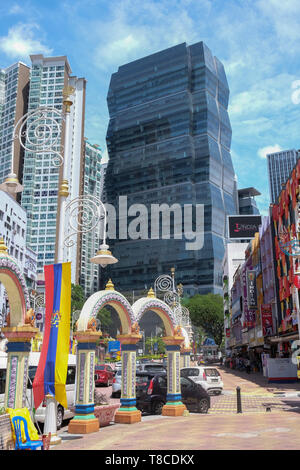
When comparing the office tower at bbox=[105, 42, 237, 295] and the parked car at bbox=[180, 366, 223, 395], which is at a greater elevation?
the office tower at bbox=[105, 42, 237, 295]

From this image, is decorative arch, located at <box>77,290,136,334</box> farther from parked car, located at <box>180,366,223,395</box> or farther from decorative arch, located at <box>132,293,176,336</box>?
parked car, located at <box>180,366,223,395</box>

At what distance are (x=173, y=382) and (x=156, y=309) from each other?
10.3 feet

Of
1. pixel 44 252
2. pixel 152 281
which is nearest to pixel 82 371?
pixel 44 252

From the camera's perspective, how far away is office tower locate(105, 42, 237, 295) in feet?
416

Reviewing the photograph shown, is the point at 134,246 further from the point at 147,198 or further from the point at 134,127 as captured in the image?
the point at 134,127

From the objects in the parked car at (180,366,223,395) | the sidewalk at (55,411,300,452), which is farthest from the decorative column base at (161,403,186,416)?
the parked car at (180,366,223,395)

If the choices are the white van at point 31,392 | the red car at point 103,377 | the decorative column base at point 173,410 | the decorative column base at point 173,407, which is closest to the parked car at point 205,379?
the decorative column base at point 173,407

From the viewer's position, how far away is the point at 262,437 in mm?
12086

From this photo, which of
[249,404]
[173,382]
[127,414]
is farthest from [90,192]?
[127,414]

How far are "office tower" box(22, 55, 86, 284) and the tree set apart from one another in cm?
3922

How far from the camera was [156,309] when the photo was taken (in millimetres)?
18938

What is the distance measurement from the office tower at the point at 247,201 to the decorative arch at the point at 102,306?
514ft

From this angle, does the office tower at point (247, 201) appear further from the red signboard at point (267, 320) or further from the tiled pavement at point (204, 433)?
the tiled pavement at point (204, 433)
